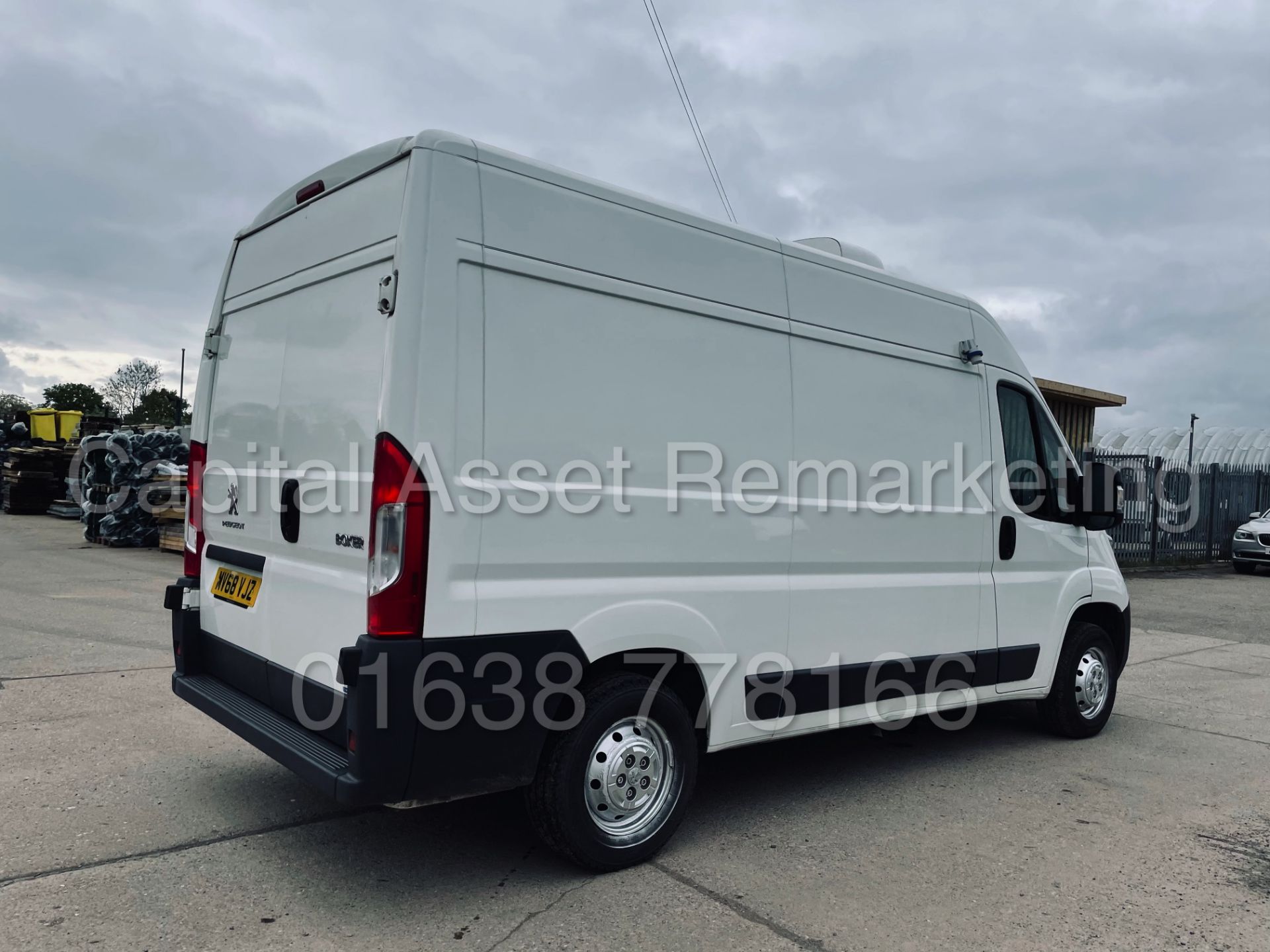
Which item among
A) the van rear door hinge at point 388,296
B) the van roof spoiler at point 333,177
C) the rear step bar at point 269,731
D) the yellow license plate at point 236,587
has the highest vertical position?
the van roof spoiler at point 333,177

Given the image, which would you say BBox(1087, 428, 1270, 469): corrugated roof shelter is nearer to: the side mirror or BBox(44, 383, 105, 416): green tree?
the side mirror

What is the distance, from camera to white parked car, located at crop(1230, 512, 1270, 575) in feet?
58.3

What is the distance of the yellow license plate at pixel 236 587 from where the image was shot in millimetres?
4148

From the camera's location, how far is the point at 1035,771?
5406 millimetres

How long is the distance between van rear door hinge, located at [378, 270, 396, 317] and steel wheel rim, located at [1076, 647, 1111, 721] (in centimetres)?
455

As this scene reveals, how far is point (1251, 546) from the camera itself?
1792 centimetres

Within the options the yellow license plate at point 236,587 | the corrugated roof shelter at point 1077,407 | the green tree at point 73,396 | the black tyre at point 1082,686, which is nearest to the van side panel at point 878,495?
the black tyre at point 1082,686

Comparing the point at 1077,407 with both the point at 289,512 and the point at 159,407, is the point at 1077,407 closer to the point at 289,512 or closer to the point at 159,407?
the point at 289,512

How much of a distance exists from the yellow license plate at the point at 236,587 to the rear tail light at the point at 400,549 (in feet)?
3.53

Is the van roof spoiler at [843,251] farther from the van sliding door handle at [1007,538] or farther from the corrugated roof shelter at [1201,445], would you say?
the corrugated roof shelter at [1201,445]

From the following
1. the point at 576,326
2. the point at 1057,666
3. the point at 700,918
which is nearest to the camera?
the point at 700,918

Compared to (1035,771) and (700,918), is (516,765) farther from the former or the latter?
(1035,771)

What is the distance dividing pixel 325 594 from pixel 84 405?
91486 mm

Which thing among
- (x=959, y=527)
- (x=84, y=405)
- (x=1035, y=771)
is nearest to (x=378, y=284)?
(x=959, y=527)
